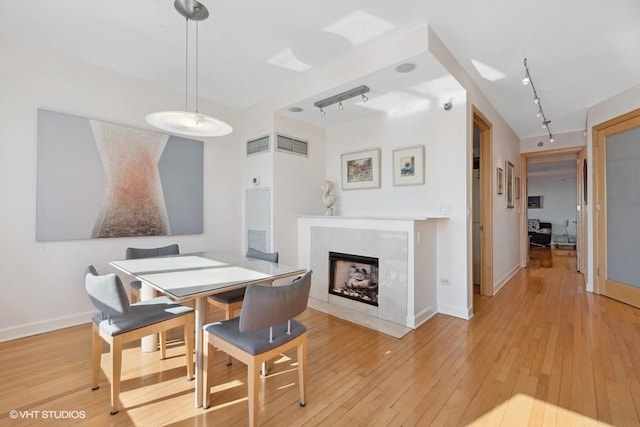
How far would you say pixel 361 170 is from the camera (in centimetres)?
417

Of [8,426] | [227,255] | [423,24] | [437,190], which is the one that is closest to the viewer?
[8,426]

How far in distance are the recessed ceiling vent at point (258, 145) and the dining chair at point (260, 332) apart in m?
2.69

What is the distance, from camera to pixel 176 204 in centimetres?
366

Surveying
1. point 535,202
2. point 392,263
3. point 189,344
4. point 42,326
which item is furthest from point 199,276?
point 535,202

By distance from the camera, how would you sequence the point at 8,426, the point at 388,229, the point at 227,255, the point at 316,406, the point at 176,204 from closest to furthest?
the point at 8,426, the point at 316,406, the point at 227,255, the point at 388,229, the point at 176,204

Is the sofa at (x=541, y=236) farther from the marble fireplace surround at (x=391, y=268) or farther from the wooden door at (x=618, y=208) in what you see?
the marble fireplace surround at (x=391, y=268)

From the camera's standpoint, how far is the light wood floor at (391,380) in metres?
1.67

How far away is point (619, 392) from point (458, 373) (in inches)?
38.9

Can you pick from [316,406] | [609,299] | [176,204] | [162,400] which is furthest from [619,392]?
[176,204]

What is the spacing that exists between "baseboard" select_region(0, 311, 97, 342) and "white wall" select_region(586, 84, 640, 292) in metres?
6.68

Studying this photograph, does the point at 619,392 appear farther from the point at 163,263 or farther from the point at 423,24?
the point at 163,263

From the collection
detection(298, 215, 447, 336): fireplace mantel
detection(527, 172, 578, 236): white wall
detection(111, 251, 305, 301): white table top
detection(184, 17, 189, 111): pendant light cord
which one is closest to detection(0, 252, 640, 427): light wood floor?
detection(298, 215, 447, 336): fireplace mantel

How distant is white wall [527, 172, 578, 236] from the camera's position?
1022cm

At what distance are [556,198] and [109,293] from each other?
13562mm
